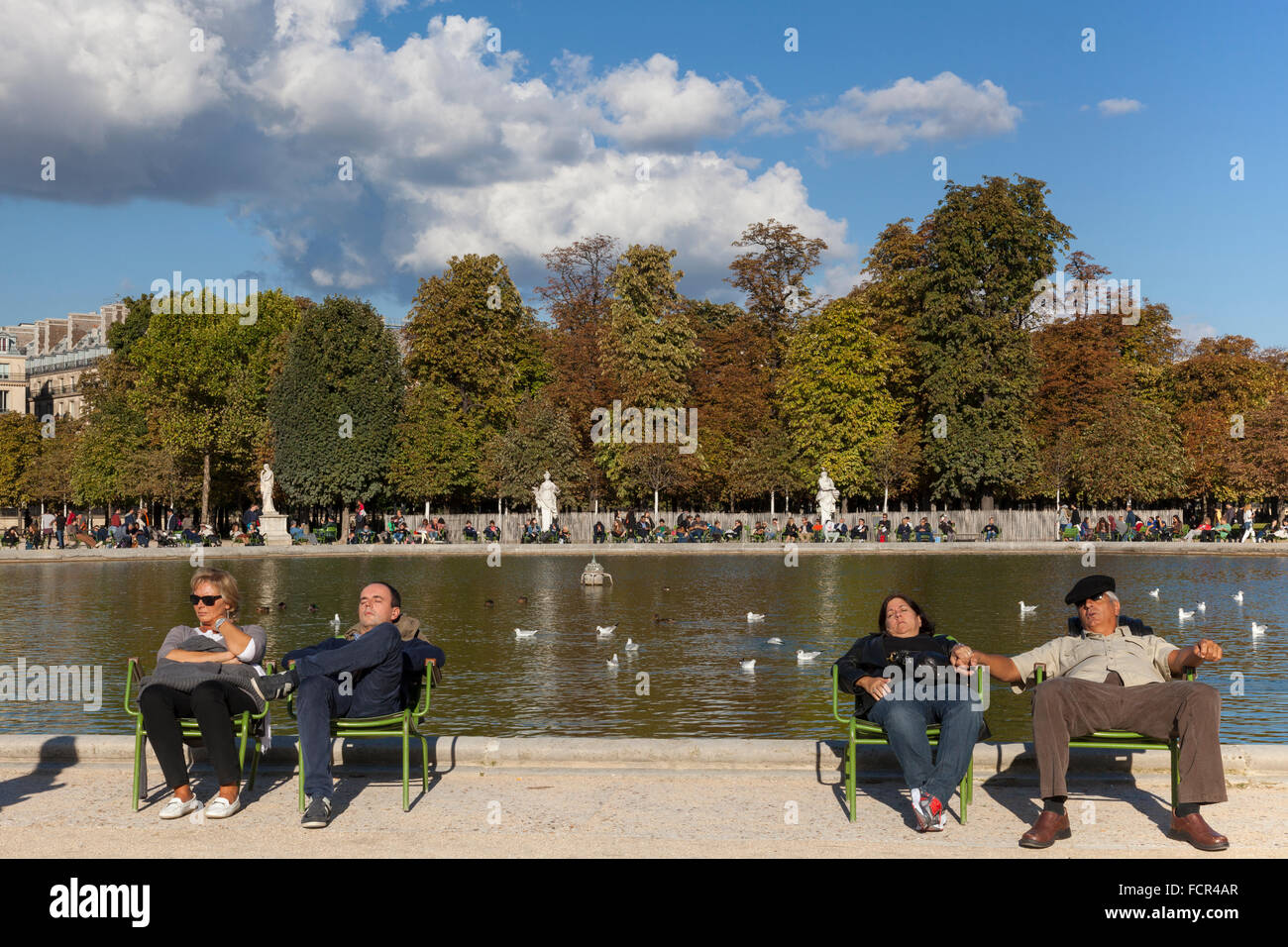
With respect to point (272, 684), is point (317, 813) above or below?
below

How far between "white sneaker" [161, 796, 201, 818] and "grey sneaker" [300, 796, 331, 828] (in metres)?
Result: 0.66

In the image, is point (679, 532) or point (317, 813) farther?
point (679, 532)

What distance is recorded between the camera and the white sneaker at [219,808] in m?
6.33

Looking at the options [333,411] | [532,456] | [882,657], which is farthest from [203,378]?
[882,657]

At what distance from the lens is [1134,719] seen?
623 centimetres

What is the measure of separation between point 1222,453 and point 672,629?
47.0m

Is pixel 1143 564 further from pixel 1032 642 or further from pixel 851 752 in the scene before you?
pixel 851 752

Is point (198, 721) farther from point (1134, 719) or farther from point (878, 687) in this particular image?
point (1134, 719)

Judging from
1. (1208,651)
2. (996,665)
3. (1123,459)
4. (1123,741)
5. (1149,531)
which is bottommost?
(1149,531)

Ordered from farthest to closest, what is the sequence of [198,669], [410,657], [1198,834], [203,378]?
[203,378]
[410,657]
[198,669]
[1198,834]

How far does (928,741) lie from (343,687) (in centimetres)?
331

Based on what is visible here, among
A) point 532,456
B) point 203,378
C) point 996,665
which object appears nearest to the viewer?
point 996,665

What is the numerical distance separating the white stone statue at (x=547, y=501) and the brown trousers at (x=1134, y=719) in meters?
42.5
